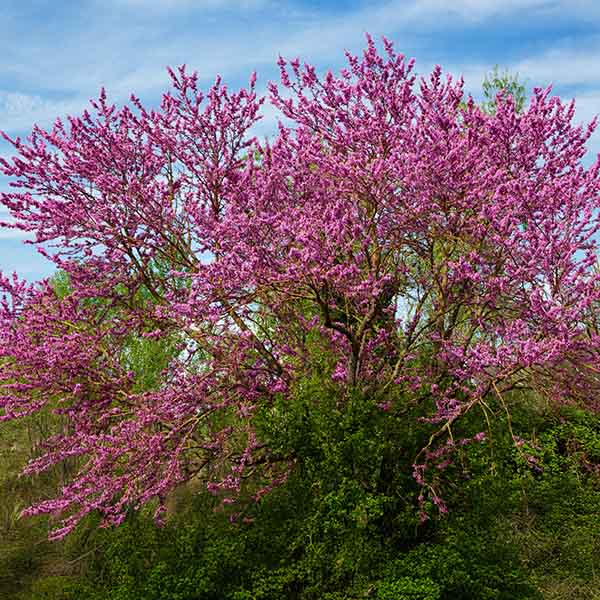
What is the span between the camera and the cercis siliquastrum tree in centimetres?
682

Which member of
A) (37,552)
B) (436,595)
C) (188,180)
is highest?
(188,180)

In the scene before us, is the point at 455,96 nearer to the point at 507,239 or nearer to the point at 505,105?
the point at 505,105

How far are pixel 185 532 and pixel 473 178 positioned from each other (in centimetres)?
483

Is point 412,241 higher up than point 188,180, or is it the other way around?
point 188,180

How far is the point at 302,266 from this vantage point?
6410 millimetres

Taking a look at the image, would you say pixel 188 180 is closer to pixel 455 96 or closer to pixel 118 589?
pixel 455 96

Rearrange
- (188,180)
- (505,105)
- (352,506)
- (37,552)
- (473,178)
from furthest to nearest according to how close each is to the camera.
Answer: (37,552) → (188,180) → (505,105) → (473,178) → (352,506)

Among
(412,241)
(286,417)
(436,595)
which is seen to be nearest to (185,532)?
(286,417)

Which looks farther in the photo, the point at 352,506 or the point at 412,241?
the point at 412,241

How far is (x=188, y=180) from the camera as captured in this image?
8.77 meters

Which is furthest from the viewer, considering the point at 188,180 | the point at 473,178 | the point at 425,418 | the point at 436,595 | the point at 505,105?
the point at 188,180

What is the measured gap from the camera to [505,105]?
25.9ft

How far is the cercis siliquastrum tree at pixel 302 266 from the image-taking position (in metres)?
6.82

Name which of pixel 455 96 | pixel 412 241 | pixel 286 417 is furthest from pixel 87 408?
pixel 455 96
